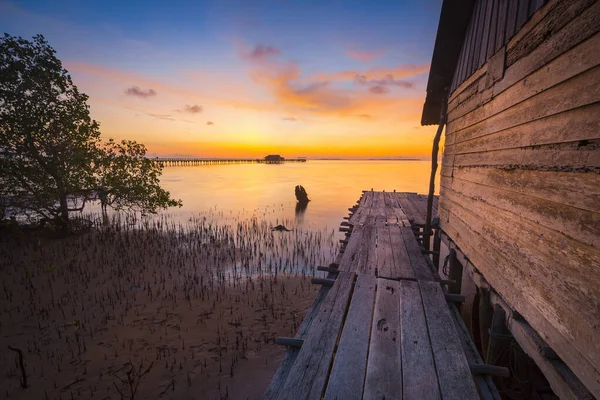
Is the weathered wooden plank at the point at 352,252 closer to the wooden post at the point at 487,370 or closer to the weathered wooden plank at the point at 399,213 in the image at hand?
the weathered wooden plank at the point at 399,213

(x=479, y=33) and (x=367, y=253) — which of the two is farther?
(x=367, y=253)

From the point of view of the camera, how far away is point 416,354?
9.49 feet

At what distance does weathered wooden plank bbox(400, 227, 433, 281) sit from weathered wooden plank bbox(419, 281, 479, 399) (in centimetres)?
74

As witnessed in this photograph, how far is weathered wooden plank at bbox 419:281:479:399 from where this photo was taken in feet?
8.04

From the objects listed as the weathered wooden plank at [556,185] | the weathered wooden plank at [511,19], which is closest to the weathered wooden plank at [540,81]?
the weathered wooden plank at [511,19]

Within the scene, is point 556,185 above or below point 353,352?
above

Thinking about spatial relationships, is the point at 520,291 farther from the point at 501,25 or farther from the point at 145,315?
the point at 145,315

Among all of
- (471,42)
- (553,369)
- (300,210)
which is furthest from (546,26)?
(300,210)

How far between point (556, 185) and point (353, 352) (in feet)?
8.89

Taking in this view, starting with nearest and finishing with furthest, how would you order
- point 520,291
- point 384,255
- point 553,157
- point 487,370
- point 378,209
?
point 487,370
point 553,157
point 520,291
point 384,255
point 378,209

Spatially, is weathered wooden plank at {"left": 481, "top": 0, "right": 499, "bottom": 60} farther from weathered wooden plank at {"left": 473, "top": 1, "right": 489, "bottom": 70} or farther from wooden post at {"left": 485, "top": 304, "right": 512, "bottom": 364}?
wooden post at {"left": 485, "top": 304, "right": 512, "bottom": 364}

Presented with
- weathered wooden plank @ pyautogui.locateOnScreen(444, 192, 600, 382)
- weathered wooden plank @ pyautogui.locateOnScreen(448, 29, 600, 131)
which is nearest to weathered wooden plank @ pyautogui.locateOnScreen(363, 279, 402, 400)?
weathered wooden plank @ pyautogui.locateOnScreen(444, 192, 600, 382)

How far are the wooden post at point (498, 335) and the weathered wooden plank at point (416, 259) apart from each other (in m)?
1.00

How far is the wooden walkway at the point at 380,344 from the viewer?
97.6 inches
